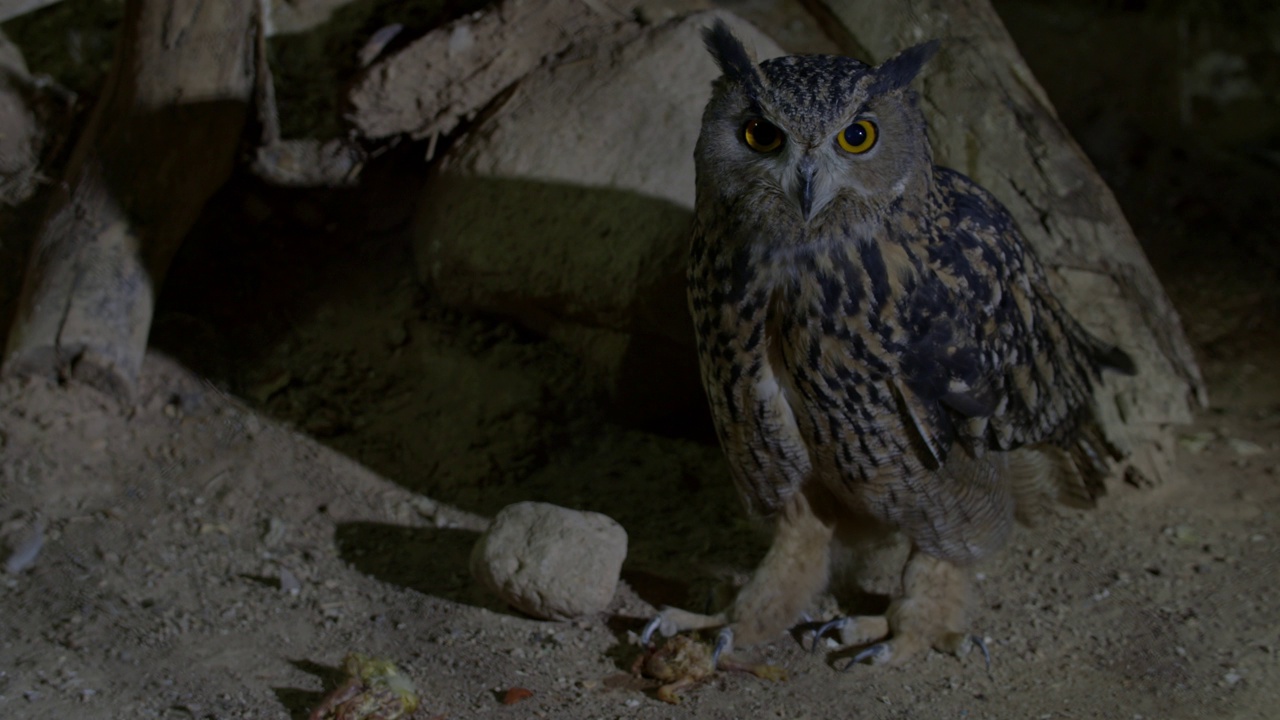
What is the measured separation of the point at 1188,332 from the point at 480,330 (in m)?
2.46

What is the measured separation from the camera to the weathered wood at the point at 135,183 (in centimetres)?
301

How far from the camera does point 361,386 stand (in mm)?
3307

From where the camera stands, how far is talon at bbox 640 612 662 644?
2.61 meters

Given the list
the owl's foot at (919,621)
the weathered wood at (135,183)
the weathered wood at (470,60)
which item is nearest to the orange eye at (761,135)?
the owl's foot at (919,621)

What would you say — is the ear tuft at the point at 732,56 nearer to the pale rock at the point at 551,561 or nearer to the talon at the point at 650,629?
the pale rock at the point at 551,561

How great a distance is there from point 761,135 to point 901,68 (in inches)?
12.3

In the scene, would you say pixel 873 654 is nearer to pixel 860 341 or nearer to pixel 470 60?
pixel 860 341

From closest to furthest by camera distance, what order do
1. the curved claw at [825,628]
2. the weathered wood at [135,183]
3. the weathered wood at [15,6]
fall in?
the curved claw at [825,628] < the weathered wood at [135,183] < the weathered wood at [15,6]

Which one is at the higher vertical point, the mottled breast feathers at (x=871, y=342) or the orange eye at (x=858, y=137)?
the orange eye at (x=858, y=137)

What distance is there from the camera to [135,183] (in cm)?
314

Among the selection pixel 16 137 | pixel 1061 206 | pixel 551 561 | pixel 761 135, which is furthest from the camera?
pixel 16 137

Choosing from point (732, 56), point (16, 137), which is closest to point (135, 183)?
point (16, 137)

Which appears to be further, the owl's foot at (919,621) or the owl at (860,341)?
the owl's foot at (919,621)

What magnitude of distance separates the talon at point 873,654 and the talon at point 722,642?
276 millimetres
